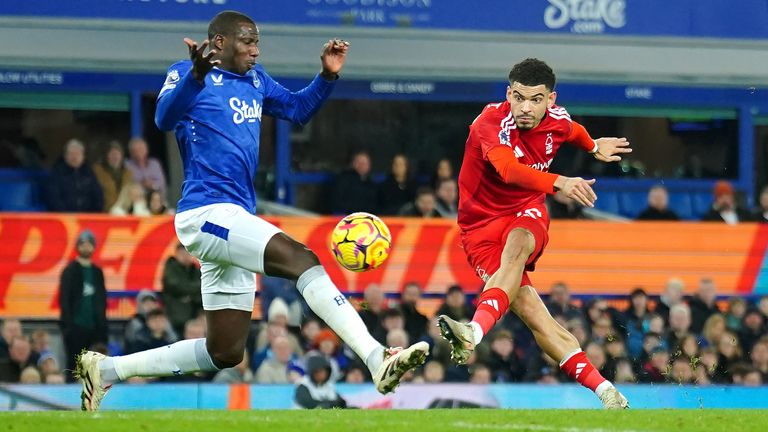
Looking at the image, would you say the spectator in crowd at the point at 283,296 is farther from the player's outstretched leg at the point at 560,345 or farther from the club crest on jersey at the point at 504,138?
the club crest on jersey at the point at 504,138

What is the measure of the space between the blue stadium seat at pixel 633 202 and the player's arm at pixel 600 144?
911 cm

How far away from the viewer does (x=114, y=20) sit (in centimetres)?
1753

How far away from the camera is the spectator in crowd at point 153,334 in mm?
15344

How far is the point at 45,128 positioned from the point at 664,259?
7.15 m

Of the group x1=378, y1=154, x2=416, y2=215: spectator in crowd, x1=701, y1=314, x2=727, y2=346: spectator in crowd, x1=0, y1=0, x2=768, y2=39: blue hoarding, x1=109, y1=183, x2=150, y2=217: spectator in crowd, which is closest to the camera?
x1=701, y1=314, x2=727, y2=346: spectator in crowd

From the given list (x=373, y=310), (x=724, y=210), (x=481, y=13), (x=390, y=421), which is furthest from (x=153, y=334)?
(x=724, y=210)

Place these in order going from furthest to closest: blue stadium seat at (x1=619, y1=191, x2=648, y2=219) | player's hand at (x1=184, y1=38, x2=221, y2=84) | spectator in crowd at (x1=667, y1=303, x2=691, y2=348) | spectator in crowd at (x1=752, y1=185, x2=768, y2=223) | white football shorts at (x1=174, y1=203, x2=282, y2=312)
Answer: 1. blue stadium seat at (x1=619, y1=191, x2=648, y2=219)
2. spectator in crowd at (x1=752, y1=185, x2=768, y2=223)
3. spectator in crowd at (x1=667, y1=303, x2=691, y2=348)
4. white football shorts at (x1=174, y1=203, x2=282, y2=312)
5. player's hand at (x1=184, y1=38, x2=221, y2=84)

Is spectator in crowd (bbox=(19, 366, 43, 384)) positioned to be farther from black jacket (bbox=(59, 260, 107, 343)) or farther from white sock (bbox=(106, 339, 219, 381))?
white sock (bbox=(106, 339, 219, 381))

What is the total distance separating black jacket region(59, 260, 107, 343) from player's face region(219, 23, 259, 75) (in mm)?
6538

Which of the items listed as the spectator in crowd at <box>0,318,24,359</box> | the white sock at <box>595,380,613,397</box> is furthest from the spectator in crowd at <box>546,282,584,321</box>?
the white sock at <box>595,380,613,397</box>

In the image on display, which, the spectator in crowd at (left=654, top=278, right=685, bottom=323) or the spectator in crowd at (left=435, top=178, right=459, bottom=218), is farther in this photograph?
the spectator in crowd at (left=435, top=178, right=459, bottom=218)

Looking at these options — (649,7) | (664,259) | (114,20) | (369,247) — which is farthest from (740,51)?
(369,247)

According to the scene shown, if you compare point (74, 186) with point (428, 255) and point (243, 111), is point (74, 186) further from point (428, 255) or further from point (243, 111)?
point (243, 111)

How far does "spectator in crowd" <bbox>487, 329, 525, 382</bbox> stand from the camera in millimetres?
15930
